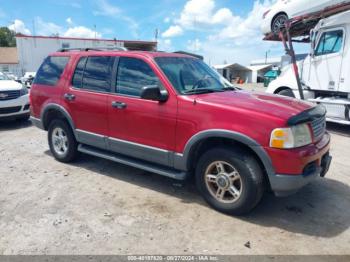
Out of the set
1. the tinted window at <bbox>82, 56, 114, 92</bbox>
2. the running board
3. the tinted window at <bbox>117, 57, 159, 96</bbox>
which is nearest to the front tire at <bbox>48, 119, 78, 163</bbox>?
the running board

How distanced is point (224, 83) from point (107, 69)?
1.81 m

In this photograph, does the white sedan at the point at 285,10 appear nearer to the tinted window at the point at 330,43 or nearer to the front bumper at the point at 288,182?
the tinted window at the point at 330,43

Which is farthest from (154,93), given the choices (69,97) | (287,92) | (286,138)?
(287,92)

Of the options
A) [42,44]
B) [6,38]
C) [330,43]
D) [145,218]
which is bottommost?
[145,218]

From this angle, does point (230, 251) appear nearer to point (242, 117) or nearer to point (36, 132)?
point (242, 117)

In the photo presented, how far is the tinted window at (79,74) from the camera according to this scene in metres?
5.30

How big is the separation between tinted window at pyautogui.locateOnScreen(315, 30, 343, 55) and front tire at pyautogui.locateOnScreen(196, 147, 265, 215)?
21.7 feet

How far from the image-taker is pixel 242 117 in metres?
3.60

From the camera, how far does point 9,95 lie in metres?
9.02

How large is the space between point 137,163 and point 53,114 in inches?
89.2

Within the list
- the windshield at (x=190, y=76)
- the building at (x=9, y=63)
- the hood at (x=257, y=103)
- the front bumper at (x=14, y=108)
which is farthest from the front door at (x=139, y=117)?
the building at (x=9, y=63)

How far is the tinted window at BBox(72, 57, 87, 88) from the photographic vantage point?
17.4ft

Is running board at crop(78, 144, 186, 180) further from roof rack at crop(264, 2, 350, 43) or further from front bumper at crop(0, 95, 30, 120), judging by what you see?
roof rack at crop(264, 2, 350, 43)

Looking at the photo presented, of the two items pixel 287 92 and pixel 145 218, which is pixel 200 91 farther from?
pixel 287 92
